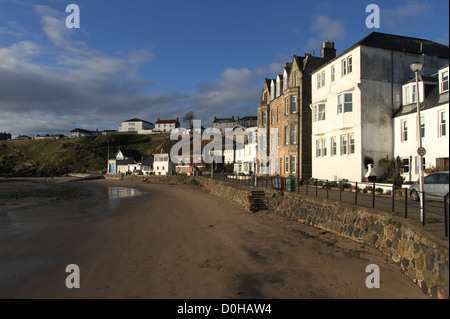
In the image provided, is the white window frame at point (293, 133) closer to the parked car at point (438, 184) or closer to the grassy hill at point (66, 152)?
the parked car at point (438, 184)

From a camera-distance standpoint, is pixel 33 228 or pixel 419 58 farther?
pixel 419 58

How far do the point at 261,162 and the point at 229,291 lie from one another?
1308 inches

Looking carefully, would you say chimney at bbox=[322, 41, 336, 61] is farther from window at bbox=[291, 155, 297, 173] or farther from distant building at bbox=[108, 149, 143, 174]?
distant building at bbox=[108, 149, 143, 174]

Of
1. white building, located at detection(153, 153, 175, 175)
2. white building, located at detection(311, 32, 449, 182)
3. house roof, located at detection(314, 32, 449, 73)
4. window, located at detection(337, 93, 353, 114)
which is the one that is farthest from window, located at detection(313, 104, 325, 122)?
white building, located at detection(153, 153, 175, 175)

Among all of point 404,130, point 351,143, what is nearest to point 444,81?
point 404,130

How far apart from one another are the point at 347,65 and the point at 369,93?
9.92 feet

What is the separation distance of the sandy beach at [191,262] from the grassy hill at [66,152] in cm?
7731

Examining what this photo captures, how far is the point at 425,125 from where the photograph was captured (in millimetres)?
18891

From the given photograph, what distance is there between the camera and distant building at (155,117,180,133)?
468ft

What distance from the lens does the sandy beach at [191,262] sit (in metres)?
7.55

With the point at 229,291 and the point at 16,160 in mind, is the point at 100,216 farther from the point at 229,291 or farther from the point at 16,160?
the point at 16,160

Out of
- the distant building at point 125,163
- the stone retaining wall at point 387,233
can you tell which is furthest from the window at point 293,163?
the distant building at point 125,163
